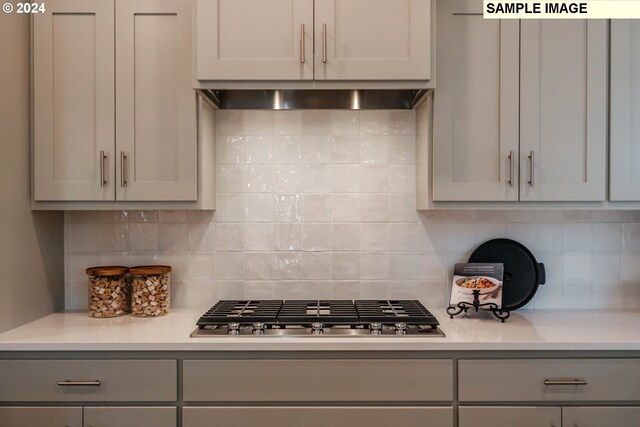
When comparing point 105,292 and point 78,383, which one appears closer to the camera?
point 78,383

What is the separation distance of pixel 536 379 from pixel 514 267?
2.18 ft

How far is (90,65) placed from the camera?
1923 millimetres

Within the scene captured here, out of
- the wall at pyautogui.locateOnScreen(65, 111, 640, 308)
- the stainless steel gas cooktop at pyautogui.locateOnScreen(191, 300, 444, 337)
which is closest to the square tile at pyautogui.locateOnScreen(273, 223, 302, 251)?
the wall at pyautogui.locateOnScreen(65, 111, 640, 308)

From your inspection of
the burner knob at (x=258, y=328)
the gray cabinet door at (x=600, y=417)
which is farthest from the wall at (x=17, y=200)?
the gray cabinet door at (x=600, y=417)

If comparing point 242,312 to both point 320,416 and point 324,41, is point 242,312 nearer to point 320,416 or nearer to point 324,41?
point 320,416

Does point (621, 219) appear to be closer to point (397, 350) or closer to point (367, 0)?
point (397, 350)

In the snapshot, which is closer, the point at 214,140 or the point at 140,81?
the point at 140,81

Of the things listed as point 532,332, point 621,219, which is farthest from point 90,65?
point 621,219

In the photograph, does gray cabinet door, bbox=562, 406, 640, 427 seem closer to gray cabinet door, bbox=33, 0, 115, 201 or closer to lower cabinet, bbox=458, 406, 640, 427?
lower cabinet, bbox=458, 406, 640, 427

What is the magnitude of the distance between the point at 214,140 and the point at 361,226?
2.75ft

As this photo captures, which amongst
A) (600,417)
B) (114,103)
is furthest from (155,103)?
(600,417)

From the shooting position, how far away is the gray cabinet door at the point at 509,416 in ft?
5.49

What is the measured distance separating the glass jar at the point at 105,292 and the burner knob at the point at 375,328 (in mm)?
1145

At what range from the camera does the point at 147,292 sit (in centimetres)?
207
